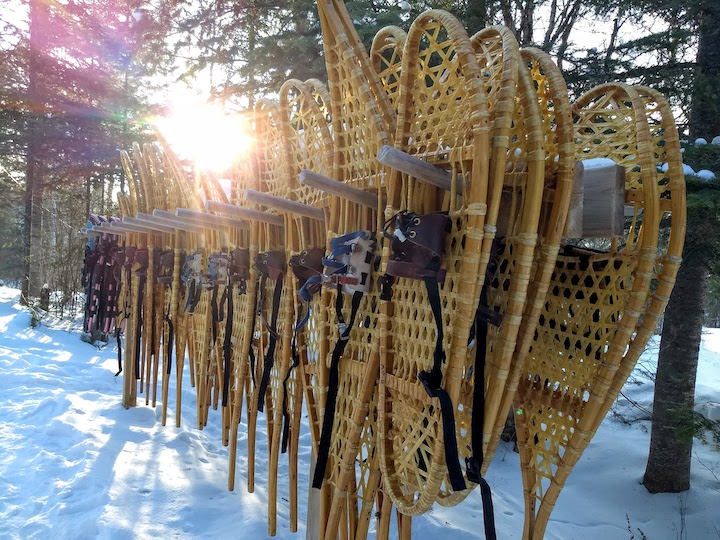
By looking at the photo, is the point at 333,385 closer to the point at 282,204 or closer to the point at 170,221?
the point at 282,204

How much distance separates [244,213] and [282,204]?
1.44 feet

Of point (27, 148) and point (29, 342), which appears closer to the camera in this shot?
point (29, 342)

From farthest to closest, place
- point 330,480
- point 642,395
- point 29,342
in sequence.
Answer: point 29,342 < point 642,395 < point 330,480

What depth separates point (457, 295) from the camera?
112cm

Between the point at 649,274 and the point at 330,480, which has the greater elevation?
the point at 649,274

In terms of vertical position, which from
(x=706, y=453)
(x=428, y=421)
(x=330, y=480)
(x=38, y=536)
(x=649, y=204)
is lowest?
(x=706, y=453)

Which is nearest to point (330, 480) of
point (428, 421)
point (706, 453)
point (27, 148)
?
point (428, 421)

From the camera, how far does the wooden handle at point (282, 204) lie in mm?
1563

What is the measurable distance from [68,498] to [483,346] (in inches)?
107

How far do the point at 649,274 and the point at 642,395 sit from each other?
6.22 meters

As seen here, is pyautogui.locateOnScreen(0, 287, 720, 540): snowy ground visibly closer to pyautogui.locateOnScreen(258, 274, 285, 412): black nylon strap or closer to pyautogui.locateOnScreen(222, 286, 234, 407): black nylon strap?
pyautogui.locateOnScreen(222, 286, 234, 407): black nylon strap

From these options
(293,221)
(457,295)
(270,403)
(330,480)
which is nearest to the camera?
(457,295)

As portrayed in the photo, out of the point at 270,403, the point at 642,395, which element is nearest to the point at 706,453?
the point at 642,395

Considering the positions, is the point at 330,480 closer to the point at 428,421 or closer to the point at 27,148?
the point at 428,421
